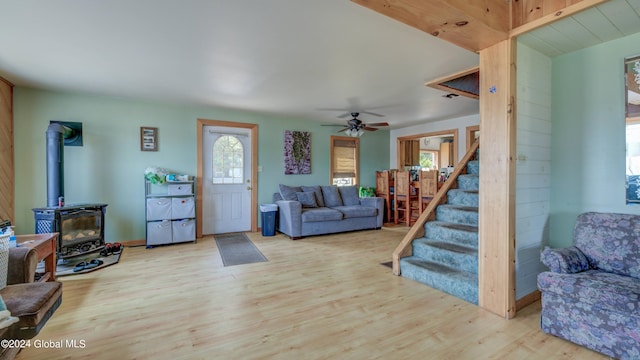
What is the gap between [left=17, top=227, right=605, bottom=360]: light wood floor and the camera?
1844 mm

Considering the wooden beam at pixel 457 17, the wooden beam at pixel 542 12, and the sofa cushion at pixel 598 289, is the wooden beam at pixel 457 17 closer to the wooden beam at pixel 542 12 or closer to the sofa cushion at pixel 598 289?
the wooden beam at pixel 542 12

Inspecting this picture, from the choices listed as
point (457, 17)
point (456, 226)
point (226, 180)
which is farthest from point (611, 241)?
point (226, 180)

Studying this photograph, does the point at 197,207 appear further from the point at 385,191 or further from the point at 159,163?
the point at 385,191

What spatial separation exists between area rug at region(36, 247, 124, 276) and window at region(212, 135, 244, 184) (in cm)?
202

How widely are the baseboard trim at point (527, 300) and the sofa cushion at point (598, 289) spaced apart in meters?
0.44

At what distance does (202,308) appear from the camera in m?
2.44

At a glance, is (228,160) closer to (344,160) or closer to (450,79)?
(344,160)

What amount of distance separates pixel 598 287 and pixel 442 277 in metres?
1.17

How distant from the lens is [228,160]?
18.1ft

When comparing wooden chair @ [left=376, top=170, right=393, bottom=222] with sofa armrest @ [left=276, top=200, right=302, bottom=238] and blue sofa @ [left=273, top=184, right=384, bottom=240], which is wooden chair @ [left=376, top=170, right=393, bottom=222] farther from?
sofa armrest @ [left=276, top=200, right=302, bottom=238]

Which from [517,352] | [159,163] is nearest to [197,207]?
[159,163]

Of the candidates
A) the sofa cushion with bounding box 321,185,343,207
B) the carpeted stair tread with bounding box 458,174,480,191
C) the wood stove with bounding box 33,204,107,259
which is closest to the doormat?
the wood stove with bounding box 33,204,107,259

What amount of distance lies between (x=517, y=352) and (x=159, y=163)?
17.2ft

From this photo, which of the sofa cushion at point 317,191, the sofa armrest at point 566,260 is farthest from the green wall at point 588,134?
the sofa cushion at point 317,191
